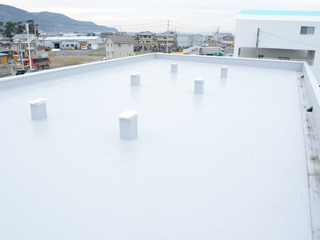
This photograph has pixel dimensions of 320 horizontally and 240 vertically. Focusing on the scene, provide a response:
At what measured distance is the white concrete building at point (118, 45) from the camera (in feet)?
164

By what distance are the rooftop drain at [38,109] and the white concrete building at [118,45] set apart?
46846 millimetres

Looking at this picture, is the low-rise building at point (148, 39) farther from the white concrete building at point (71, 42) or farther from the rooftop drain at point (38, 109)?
the rooftop drain at point (38, 109)

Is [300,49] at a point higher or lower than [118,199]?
higher

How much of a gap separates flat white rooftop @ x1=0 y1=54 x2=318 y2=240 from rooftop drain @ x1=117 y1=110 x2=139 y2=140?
0.50 ft

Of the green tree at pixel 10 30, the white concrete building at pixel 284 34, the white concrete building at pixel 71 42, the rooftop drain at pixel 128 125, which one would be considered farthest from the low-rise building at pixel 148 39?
the rooftop drain at pixel 128 125

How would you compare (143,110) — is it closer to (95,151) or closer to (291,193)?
(95,151)

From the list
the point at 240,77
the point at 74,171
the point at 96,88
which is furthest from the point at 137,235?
the point at 240,77

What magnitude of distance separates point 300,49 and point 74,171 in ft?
88.9

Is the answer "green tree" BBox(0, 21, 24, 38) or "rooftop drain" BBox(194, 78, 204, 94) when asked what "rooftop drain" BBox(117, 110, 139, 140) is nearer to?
"rooftop drain" BBox(194, 78, 204, 94)

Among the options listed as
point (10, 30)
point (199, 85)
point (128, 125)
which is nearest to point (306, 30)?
point (199, 85)

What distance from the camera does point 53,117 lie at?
5551 millimetres

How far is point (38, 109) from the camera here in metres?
5.33

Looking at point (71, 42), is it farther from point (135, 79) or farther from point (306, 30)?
point (135, 79)

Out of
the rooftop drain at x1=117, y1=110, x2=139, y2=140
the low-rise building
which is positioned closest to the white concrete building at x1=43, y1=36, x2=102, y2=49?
the low-rise building
